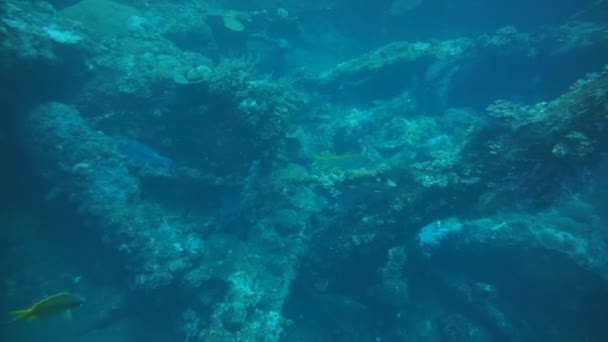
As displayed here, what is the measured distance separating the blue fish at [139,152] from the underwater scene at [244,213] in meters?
0.04

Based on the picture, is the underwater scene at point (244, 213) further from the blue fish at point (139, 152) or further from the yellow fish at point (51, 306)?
the yellow fish at point (51, 306)

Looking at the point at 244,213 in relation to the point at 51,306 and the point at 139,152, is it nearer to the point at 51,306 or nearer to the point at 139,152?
the point at 139,152

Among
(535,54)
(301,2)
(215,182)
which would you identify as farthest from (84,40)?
(535,54)

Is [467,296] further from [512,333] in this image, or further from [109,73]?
[109,73]

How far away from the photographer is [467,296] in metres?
8.55

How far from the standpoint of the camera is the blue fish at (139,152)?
25.7ft

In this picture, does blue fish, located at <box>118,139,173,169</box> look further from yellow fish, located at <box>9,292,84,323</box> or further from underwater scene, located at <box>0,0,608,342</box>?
yellow fish, located at <box>9,292,84,323</box>

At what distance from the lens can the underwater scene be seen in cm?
693

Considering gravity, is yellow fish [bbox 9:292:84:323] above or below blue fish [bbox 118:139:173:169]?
below

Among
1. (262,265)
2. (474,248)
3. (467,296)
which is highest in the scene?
(474,248)

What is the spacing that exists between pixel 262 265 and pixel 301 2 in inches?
482

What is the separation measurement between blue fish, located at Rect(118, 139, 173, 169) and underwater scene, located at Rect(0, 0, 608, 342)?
0.04 metres

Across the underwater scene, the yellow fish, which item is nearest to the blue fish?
the underwater scene

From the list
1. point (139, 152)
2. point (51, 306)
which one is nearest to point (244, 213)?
point (139, 152)
